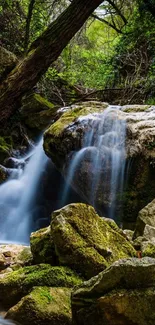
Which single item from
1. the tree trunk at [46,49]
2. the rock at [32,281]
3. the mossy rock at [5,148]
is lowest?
the rock at [32,281]

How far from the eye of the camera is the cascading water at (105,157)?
5.20m

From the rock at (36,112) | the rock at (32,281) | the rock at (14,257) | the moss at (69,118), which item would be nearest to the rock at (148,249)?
the rock at (32,281)

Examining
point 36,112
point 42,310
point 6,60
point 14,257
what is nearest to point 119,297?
point 42,310

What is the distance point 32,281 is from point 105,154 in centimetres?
335

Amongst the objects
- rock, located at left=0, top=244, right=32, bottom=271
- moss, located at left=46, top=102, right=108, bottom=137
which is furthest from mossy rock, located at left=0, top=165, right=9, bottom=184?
rock, located at left=0, top=244, right=32, bottom=271

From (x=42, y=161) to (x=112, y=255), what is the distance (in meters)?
4.96

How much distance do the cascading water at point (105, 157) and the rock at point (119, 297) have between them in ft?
11.2

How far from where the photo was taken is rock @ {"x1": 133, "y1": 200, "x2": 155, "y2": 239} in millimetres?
3474

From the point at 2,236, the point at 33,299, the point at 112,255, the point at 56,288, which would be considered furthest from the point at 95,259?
the point at 2,236

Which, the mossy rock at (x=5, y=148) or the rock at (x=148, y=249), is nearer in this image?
the rock at (x=148, y=249)

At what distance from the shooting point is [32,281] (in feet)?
7.33

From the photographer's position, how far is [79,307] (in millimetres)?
1774

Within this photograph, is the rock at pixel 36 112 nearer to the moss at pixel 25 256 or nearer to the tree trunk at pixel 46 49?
the tree trunk at pixel 46 49

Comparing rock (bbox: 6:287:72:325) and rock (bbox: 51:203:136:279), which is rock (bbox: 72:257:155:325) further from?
rock (bbox: 51:203:136:279)
